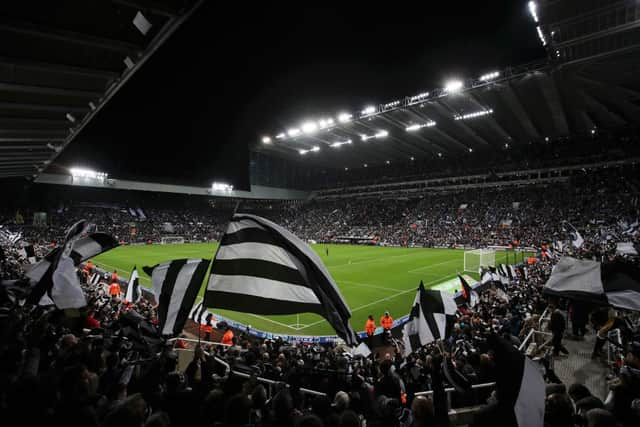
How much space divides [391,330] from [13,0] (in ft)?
42.4

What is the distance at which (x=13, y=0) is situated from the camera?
135 inches

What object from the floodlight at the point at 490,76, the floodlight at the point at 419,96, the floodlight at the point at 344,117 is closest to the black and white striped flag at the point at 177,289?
the floodlight at the point at 490,76

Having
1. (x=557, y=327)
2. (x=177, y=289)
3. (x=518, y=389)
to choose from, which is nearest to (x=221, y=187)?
(x=177, y=289)

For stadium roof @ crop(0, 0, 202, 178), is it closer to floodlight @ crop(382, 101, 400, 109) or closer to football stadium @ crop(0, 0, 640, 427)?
football stadium @ crop(0, 0, 640, 427)

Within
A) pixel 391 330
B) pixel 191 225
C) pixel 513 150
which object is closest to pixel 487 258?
pixel 391 330

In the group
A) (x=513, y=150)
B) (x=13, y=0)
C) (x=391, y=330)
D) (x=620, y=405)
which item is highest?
(x=513, y=150)

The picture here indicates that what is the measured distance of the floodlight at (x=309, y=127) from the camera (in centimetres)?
4325

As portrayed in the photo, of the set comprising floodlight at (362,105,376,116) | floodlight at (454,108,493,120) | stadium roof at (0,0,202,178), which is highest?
floodlight at (362,105,376,116)

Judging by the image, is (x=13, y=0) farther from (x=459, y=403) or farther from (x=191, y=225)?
(x=191, y=225)

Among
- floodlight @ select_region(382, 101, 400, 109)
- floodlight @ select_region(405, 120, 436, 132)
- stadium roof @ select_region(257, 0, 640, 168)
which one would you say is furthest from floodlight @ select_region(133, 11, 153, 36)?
floodlight @ select_region(405, 120, 436, 132)

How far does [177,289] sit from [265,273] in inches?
67.3

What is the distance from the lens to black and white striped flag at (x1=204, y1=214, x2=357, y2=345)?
177 inches

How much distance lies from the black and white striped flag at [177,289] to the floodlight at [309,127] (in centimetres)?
3942

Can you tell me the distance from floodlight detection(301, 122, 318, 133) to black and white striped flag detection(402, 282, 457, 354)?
38.0 m
